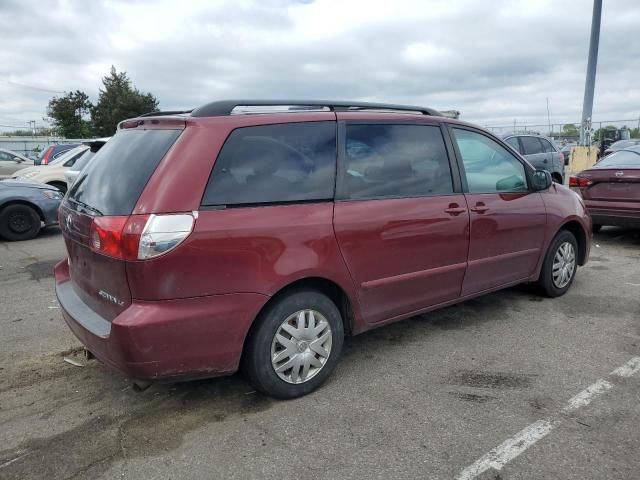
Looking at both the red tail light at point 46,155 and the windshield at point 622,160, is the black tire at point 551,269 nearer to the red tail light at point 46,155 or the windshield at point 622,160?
the windshield at point 622,160

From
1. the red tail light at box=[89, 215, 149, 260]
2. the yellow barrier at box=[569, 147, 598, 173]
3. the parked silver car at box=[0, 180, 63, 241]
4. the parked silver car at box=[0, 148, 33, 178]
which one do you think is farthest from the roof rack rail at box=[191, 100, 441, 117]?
the parked silver car at box=[0, 148, 33, 178]

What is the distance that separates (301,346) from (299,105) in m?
1.52

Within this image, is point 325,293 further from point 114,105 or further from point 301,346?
point 114,105

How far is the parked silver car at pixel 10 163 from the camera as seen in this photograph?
16969 millimetres

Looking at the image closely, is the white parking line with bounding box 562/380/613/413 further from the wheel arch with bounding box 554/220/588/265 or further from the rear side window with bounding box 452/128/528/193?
the wheel arch with bounding box 554/220/588/265

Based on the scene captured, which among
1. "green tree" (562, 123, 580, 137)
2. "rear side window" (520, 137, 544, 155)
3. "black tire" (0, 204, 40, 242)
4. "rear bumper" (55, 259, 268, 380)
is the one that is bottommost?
Result: "rear bumper" (55, 259, 268, 380)

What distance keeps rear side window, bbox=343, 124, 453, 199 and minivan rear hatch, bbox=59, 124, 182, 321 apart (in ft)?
3.80

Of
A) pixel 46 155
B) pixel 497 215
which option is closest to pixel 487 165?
pixel 497 215

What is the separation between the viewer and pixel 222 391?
11.1ft

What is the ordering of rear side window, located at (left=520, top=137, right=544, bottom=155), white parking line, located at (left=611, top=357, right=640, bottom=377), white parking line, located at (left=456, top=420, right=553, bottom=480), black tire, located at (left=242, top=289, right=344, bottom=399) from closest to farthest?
white parking line, located at (left=456, top=420, right=553, bottom=480), black tire, located at (left=242, top=289, right=344, bottom=399), white parking line, located at (left=611, top=357, right=640, bottom=377), rear side window, located at (left=520, top=137, right=544, bottom=155)

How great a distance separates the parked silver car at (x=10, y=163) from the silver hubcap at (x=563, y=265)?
1683cm

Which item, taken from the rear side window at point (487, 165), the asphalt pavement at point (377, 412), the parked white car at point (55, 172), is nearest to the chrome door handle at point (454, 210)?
the rear side window at point (487, 165)

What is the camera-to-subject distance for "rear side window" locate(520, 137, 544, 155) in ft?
39.8

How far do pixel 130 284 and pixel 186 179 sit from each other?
0.61 meters
